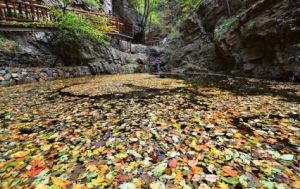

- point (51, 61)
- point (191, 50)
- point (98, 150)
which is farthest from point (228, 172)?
point (191, 50)

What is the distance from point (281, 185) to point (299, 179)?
31 cm

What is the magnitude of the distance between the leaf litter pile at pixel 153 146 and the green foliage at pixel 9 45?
748 cm

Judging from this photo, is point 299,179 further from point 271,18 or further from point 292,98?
point 271,18

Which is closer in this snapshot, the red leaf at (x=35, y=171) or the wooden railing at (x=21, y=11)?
the red leaf at (x=35, y=171)

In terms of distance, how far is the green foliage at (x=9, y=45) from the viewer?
11.0m

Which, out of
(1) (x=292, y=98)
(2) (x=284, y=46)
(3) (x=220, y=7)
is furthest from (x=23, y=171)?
(3) (x=220, y=7)

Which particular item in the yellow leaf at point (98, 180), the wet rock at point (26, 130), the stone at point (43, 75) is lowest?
the wet rock at point (26, 130)

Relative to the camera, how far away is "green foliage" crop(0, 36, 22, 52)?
11020mm

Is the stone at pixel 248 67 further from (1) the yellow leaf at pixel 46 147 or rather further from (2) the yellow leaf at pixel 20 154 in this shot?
(2) the yellow leaf at pixel 20 154

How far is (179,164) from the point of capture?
2.69 m

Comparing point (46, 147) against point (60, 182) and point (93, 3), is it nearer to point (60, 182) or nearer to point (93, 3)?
point (60, 182)

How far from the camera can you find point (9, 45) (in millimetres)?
11398

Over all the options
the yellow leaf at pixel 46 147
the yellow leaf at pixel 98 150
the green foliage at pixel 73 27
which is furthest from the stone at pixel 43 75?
the yellow leaf at pixel 98 150

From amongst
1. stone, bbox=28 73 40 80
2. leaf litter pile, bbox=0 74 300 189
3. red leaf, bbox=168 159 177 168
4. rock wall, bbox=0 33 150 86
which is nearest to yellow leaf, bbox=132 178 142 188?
leaf litter pile, bbox=0 74 300 189
